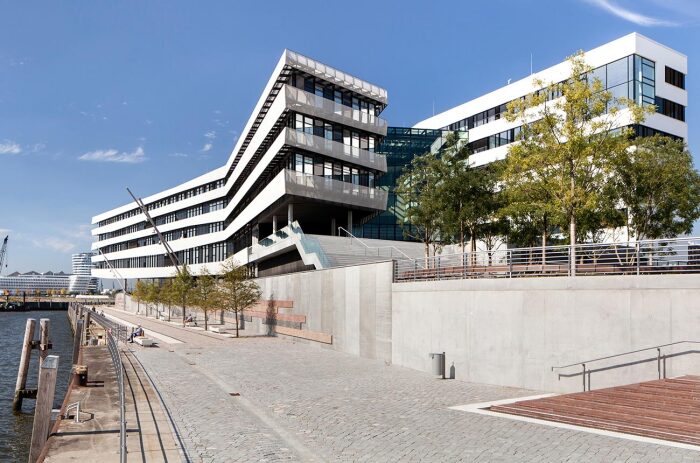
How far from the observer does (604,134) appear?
973 inches

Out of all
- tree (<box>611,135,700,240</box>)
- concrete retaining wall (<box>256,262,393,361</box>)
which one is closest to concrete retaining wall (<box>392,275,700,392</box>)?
concrete retaining wall (<box>256,262,393,361</box>)

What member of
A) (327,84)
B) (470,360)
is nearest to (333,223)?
(327,84)

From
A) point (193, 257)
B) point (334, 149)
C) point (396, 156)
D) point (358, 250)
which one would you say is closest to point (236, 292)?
point (358, 250)

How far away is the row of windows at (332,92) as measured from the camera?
4750cm

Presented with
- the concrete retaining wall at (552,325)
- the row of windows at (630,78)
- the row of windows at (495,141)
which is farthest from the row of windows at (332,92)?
the concrete retaining wall at (552,325)

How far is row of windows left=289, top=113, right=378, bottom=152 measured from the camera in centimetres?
4694

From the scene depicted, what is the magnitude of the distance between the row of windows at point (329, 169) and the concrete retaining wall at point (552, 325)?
25249mm

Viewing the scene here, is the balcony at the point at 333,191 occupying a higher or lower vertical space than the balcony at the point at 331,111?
lower

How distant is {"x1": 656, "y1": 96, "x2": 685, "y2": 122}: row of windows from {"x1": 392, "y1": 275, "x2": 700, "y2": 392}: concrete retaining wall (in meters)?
28.9

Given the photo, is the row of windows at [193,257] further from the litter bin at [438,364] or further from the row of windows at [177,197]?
the litter bin at [438,364]

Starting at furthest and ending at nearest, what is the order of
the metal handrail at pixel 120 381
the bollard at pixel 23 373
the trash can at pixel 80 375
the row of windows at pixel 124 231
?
the row of windows at pixel 124 231 → the bollard at pixel 23 373 → the trash can at pixel 80 375 → the metal handrail at pixel 120 381

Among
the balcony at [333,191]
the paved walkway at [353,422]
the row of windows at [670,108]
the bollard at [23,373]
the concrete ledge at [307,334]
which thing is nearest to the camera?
the paved walkway at [353,422]

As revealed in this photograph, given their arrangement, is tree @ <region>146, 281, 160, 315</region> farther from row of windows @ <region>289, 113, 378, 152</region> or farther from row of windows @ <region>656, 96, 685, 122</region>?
row of windows @ <region>656, 96, 685, 122</region>

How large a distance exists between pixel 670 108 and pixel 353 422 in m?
39.8
